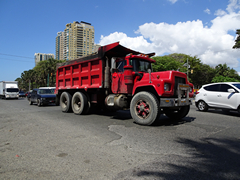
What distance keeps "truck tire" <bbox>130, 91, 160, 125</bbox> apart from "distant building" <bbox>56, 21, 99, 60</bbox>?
302 feet

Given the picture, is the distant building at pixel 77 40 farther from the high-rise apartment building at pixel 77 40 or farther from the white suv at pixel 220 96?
the white suv at pixel 220 96

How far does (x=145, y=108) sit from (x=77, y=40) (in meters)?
102

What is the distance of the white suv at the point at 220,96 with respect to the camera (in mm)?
8469

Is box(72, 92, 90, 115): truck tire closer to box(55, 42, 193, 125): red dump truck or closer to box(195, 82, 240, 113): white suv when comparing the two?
box(55, 42, 193, 125): red dump truck

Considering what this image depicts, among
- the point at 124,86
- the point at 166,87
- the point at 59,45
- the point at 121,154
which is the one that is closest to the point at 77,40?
the point at 59,45

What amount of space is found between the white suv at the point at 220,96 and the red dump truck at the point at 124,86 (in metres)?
2.97

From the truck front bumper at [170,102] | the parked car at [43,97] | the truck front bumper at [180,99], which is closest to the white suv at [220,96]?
the truck front bumper at [180,99]

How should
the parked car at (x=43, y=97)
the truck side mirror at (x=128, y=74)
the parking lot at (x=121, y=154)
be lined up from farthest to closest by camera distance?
1. the parked car at (x=43, y=97)
2. the truck side mirror at (x=128, y=74)
3. the parking lot at (x=121, y=154)

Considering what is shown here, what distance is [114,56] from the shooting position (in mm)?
8070

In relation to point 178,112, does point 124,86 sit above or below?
above

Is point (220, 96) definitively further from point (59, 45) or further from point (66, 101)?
point (59, 45)

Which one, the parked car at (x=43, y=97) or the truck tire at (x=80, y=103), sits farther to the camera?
the parked car at (x=43, y=97)

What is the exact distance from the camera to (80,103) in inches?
362

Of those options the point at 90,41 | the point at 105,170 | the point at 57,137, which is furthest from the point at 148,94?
the point at 90,41
